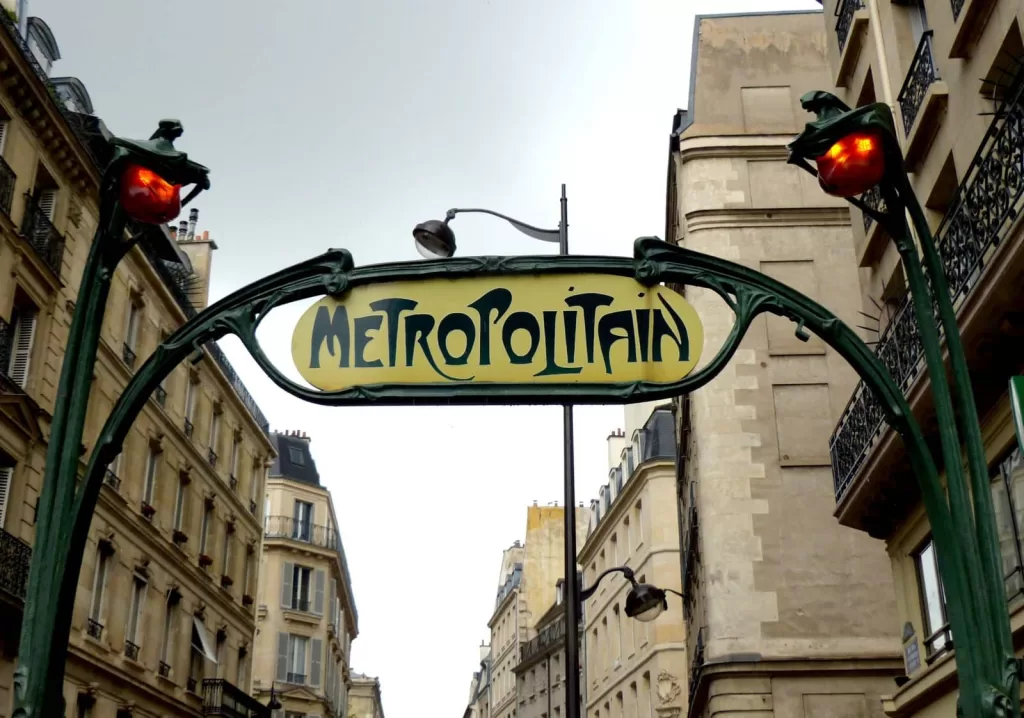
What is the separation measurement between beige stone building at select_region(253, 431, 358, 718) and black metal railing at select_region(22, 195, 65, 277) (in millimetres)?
30611

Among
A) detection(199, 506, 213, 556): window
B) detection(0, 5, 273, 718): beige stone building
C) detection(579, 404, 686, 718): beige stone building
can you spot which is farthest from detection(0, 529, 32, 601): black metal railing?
detection(579, 404, 686, 718): beige stone building

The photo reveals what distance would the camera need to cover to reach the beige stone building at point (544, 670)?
6309 cm

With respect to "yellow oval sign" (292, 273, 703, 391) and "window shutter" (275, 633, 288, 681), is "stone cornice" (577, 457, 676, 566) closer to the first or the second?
"window shutter" (275, 633, 288, 681)

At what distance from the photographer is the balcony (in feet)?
46.2

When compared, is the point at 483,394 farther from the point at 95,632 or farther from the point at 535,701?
the point at 535,701

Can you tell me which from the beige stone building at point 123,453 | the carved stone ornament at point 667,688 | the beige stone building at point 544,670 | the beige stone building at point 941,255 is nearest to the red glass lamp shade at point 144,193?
the beige stone building at point 941,255

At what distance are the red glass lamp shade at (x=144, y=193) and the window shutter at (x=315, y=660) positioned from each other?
52.8 metres

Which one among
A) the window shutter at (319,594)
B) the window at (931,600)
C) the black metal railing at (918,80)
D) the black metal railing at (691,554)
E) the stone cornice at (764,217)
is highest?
the window shutter at (319,594)

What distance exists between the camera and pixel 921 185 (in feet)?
49.8

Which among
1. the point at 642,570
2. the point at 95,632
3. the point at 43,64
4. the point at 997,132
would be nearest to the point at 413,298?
the point at 997,132

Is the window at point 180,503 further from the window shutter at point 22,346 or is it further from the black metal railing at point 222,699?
the window shutter at point 22,346

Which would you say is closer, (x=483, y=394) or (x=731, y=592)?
(x=483, y=394)

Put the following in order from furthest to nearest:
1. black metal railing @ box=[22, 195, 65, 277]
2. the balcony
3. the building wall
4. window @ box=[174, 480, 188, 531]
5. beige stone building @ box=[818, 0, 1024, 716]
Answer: the building wall < window @ box=[174, 480, 188, 531] < black metal railing @ box=[22, 195, 65, 277] < the balcony < beige stone building @ box=[818, 0, 1024, 716]

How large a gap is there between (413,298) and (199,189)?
107cm
